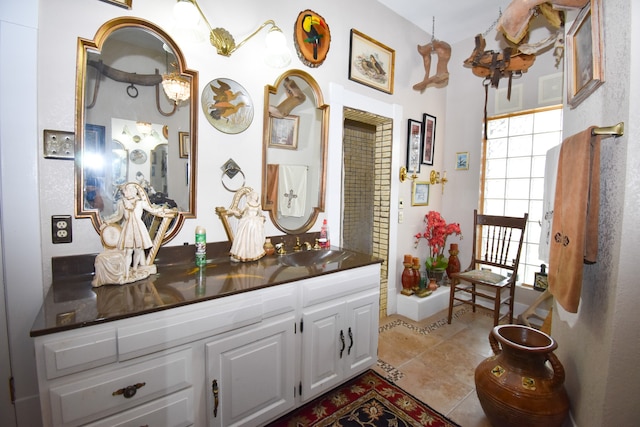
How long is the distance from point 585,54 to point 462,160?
2.21 meters

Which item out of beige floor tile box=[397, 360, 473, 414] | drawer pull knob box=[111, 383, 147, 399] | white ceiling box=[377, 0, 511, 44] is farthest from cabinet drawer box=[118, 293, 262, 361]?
white ceiling box=[377, 0, 511, 44]

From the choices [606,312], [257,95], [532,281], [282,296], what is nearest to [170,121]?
[257,95]

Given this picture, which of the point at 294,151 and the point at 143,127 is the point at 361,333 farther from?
the point at 143,127

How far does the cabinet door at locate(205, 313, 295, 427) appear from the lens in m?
1.34

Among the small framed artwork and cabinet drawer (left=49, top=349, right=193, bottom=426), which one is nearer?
cabinet drawer (left=49, top=349, right=193, bottom=426)

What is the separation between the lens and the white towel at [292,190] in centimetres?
223

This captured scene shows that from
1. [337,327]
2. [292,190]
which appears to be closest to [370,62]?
[292,190]

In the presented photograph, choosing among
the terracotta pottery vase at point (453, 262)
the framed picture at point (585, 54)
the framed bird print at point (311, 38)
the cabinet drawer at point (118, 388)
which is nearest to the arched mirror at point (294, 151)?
the framed bird print at point (311, 38)

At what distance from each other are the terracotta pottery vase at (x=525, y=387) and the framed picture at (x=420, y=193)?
196 centimetres

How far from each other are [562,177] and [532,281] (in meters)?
2.29

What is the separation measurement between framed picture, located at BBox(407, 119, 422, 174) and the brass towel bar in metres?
2.06

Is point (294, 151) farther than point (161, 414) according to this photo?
Yes

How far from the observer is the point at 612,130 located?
118cm

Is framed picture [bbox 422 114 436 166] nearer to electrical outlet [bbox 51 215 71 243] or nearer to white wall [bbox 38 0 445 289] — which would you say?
white wall [bbox 38 0 445 289]
